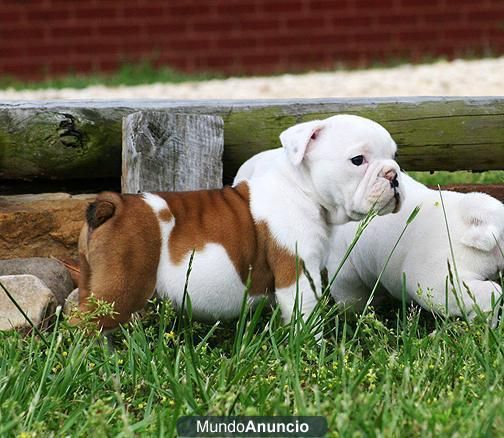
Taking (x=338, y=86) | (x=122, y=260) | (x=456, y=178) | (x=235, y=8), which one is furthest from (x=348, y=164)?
(x=235, y=8)

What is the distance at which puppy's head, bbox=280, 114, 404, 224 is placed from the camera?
12.4 feet

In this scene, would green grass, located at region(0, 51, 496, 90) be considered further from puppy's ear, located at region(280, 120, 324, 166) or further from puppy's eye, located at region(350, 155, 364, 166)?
puppy's eye, located at region(350, 155, 364, 166)

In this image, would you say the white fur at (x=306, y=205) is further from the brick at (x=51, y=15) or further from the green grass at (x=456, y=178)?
the brick at (x=51, y=15)

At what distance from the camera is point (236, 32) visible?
12008 millimetres

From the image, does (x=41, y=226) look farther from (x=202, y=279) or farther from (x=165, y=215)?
(x=202, y=279)

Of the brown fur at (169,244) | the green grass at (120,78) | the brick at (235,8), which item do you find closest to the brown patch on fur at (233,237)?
the brown fur at (169,244)

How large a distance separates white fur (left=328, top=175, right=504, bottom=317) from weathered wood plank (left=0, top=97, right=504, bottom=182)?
0.53m

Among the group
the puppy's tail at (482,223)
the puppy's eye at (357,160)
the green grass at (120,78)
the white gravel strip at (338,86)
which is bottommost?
the green grass at (120,78)

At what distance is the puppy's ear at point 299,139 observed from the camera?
381 centimetres

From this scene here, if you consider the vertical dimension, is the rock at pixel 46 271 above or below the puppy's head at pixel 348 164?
below

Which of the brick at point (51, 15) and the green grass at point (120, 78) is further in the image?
the brick at point (51, 15)

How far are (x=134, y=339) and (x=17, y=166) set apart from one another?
1496mm

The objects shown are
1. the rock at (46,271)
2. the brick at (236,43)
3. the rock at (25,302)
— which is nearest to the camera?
the rock at (25,302)

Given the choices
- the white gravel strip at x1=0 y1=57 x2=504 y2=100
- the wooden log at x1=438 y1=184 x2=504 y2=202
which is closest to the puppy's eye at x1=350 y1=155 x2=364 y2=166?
the wooden log at x1=438 y1=184 x2=504 y2=202
